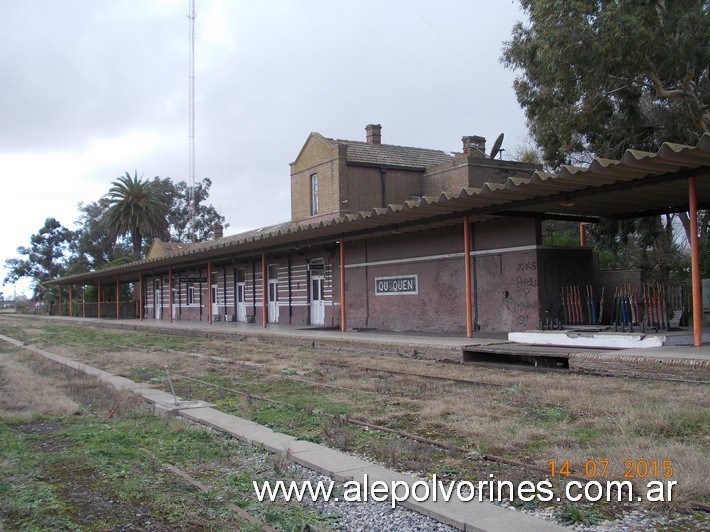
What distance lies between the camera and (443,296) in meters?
19.3

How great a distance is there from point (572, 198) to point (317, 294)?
14.9 meters

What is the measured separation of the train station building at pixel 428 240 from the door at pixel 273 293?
0.06 m

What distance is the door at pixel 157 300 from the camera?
1805 inches

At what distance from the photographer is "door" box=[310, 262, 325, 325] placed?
87.7 ft

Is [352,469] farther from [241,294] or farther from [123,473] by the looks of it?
[241,294]

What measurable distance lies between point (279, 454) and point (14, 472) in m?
2.51

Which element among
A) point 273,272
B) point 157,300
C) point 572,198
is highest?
point 572,198

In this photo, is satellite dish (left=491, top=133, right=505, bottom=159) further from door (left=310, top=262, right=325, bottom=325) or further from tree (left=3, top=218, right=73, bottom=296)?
tree (left=3, top=218, right=73, bottom=296)

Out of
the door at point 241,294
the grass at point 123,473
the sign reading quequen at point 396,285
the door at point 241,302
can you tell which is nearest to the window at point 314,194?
the door at point 241,294

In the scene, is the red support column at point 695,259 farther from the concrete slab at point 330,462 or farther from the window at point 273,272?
the window at point 273,272

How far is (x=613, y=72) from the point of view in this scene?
68.1 feet

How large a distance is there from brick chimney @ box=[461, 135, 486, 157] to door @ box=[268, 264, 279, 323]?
565 inches

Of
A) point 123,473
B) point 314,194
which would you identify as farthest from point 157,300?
point 123,473

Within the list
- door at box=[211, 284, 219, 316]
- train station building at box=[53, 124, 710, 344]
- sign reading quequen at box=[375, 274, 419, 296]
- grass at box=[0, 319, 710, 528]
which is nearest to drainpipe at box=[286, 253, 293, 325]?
train station building at box=[53, 124, 710, 344]
